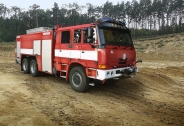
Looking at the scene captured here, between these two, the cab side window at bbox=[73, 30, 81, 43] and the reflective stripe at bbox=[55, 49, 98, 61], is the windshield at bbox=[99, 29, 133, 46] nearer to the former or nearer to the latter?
the reflective stripe at bbox=[55, 49, 98, 61]

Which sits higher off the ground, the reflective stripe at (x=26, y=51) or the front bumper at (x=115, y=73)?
the reflective stripe at (x=26, y=51)

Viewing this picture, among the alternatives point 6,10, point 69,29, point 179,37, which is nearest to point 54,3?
point 6,10

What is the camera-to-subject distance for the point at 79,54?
710cm

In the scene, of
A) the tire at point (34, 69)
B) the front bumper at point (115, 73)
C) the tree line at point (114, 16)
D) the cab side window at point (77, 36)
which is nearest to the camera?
the front bumper at point (115, 73)

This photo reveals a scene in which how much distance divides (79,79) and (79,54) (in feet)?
3.53

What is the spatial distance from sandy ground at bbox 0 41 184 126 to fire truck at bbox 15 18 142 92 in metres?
0.83

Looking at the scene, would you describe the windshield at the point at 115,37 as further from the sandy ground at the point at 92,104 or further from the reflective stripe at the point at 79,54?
the sandy ground at the point at 92,104

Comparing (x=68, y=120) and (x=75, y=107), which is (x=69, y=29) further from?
(x=68, y=120)

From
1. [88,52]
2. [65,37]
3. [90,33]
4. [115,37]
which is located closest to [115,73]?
[88,52]

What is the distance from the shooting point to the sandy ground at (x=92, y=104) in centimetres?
472

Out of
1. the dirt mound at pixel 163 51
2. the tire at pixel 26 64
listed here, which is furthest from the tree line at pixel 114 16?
the tire at pixel 26 64

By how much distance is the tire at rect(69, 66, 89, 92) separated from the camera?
700 cm

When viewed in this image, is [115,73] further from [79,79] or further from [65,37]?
[65,37]

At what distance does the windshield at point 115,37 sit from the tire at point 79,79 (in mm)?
1632
